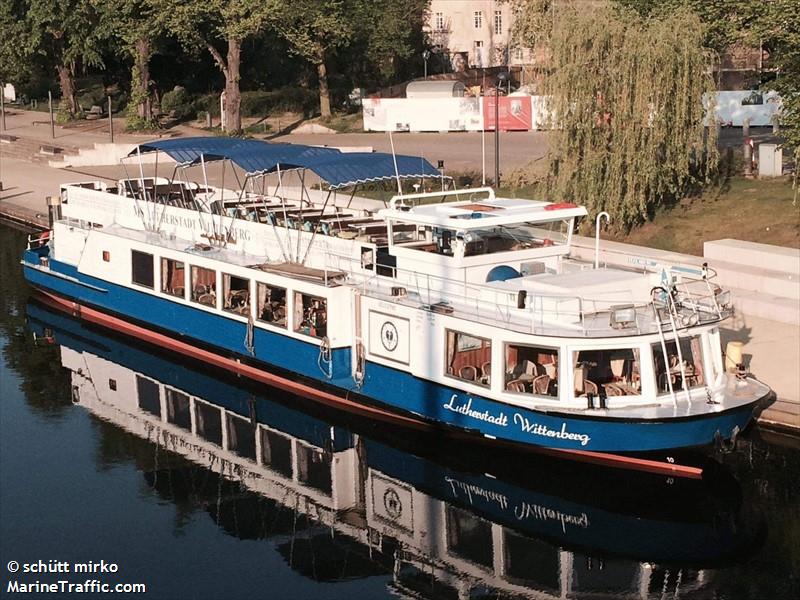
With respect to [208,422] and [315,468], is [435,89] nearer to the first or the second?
[208,422]

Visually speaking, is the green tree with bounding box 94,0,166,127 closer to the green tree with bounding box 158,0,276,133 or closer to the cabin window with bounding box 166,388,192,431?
the green tree with bounding box 158,0,276,133

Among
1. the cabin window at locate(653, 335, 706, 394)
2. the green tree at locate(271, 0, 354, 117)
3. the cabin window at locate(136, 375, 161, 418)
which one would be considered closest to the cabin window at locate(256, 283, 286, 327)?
the cabin window at locate(136, 375, 161, 418)

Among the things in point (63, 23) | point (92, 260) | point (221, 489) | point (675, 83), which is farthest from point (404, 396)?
point (63, 23)

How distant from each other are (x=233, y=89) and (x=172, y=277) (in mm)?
39639

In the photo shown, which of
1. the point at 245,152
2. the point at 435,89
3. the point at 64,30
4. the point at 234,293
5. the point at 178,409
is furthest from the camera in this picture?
the point at 64,30

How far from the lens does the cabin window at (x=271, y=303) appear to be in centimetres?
3000

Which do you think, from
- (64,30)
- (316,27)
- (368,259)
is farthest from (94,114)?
(368,259)

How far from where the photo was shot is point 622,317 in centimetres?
2353

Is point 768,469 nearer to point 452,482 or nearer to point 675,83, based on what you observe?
point 452,482

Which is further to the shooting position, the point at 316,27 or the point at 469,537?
the point at 316,27

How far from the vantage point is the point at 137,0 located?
2849 inches

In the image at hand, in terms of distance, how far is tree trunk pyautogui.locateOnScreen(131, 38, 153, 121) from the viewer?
3000 inches

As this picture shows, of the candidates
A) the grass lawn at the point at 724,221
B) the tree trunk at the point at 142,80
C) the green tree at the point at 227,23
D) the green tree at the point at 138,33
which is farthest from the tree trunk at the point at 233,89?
the grass lawn at the point at 724,221

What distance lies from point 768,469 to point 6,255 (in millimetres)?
30985
